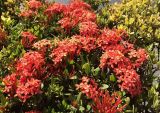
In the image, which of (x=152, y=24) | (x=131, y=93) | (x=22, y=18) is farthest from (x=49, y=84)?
(x=152, y=24)

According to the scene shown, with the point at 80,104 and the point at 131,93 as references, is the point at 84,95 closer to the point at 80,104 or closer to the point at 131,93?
the point at 80,104

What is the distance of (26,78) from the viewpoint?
6.30 m

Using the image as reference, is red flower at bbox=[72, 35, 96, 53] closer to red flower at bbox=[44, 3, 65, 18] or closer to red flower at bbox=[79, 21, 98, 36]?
red flower at bbox=[79, 21, 98, 36]

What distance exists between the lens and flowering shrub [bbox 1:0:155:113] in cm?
629

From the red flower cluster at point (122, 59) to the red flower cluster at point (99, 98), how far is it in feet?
1.08

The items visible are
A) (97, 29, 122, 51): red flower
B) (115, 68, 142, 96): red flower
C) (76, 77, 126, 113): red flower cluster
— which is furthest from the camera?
(97, 29, 122, 51): red flower

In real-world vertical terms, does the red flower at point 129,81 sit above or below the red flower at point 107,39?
below

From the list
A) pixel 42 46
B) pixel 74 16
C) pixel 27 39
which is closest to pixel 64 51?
pixel 42 46

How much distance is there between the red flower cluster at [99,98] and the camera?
19.5ft

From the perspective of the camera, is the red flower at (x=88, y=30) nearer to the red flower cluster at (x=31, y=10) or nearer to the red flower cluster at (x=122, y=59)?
the red flower cluster at (x=122, y=59)

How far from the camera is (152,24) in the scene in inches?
340

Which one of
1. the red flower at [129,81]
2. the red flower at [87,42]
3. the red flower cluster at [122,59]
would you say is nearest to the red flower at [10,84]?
the red flower at [87,42]

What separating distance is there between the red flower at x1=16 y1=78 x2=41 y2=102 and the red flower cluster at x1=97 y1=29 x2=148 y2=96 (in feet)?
4.19

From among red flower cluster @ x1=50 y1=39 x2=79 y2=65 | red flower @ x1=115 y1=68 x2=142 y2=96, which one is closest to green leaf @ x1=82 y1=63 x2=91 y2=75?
red flower cluster @ x1=50 y1=39 x2=79 y2=65
